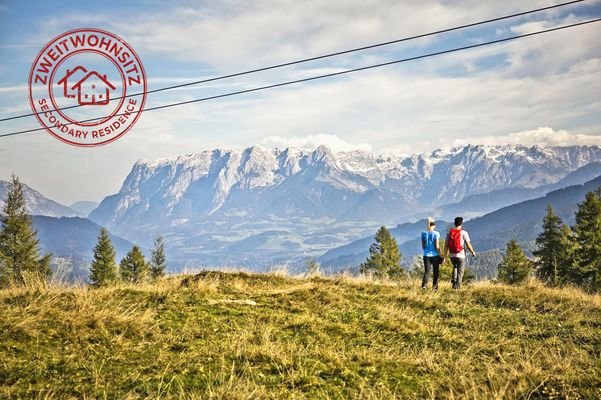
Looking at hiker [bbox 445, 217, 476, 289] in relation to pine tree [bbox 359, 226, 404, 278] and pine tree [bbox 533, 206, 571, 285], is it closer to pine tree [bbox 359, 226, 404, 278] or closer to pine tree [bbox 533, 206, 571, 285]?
pine tree [bbox 533, 206, 571, 285]

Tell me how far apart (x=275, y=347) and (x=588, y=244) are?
49.8 meters

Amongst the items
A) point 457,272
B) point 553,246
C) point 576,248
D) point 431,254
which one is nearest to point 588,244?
point 576,248

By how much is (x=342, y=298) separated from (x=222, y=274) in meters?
4.33

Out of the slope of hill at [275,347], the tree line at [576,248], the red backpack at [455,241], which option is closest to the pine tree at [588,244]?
the tree line at [576,248]

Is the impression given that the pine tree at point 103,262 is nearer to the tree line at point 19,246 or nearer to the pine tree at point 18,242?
the tree line at point 19,246

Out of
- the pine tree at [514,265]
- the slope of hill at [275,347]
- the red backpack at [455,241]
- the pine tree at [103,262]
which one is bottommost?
the pine tree at [514,265]

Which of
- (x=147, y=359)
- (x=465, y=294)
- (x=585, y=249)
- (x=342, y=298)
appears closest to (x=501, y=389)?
(x=147, y=359)

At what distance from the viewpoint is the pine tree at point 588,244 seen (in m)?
44.8

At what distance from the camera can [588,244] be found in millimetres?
45438

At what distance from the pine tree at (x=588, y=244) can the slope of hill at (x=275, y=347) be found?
4097 centimetres

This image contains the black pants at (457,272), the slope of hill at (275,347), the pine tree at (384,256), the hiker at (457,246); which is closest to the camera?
the slope of hill at (275,347)

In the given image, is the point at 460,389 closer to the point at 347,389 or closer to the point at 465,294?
the point at 347,389

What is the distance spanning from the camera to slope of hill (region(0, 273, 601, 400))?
476 centimetres

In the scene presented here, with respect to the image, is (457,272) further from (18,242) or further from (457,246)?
(18,242)
